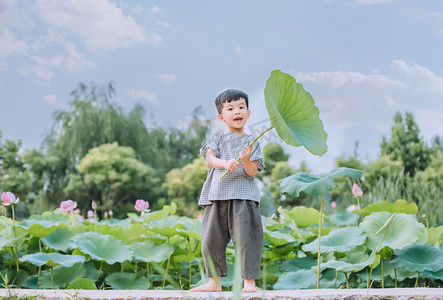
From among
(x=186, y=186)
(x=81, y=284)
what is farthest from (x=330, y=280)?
(x=186, y=186)

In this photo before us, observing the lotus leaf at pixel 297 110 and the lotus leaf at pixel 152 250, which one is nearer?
the lotus leaf at pixel 297 110

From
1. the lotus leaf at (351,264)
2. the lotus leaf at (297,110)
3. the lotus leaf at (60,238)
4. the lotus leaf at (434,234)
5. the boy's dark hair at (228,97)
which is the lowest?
Answer: the lotus leaf at (351,264)

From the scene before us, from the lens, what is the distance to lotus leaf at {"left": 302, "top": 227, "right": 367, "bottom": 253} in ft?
7.89

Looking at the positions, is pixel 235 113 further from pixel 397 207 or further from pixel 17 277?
pixel 17 277

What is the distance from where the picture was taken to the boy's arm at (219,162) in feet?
5.95

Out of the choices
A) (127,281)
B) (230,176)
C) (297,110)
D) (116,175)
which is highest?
(116,175)

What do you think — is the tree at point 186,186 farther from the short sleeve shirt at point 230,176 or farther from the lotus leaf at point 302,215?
the short sleeve shirt at point 230,176

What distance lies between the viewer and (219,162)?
1963 mm

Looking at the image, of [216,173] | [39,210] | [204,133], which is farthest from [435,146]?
[39,210]

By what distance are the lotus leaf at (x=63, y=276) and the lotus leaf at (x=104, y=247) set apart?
0.39 feet

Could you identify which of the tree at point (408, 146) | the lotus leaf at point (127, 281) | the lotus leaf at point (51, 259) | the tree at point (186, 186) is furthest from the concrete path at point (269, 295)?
the tree at point (186, 186)

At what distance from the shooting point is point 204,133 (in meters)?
17.5

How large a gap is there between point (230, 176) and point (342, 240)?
0.94 metres

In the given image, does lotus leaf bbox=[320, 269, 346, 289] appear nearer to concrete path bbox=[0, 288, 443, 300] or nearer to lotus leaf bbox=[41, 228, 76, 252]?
concrete path bbox=[0, 288, 443, 300]
